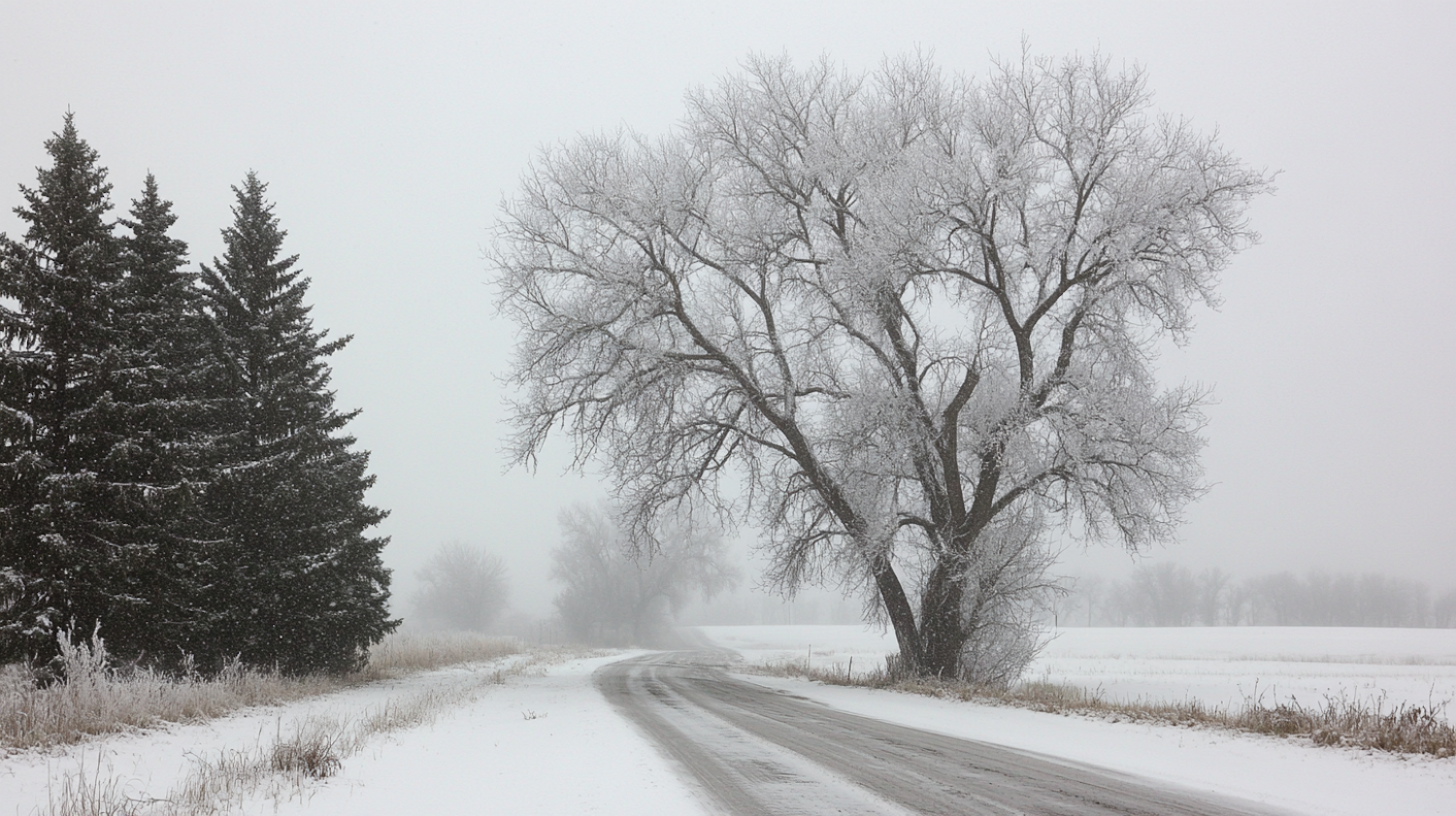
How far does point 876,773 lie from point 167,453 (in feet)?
36.6

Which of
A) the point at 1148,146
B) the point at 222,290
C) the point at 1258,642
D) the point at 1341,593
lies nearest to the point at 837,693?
the point at 1148,146

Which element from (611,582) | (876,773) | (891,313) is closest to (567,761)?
(876,773)


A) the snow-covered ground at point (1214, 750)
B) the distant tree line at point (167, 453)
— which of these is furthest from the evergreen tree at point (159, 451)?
the snow-covered ground at point (1214, 750)

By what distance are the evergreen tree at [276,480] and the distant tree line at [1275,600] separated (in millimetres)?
103015

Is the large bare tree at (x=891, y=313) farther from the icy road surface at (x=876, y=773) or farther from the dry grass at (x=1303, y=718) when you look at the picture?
the icy road surface at (x=876, y=773)

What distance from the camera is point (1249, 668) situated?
2698 centimetres

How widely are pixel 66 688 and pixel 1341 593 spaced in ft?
441

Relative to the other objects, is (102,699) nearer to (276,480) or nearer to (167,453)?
(167,453)

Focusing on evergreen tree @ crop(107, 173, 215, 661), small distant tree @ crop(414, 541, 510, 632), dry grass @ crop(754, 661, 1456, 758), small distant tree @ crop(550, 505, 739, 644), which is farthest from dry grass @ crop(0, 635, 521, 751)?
small distant tree @ crop(414, 541, 510, 632)

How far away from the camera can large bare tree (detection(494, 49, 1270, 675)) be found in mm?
13289

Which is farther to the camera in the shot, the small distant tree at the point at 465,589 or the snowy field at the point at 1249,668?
the small distant tree at the point at 465,589

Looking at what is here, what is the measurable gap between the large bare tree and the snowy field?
3436mm

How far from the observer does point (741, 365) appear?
15.3m

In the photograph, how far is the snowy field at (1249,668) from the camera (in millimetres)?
16328
